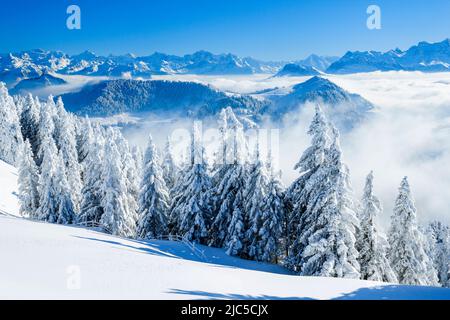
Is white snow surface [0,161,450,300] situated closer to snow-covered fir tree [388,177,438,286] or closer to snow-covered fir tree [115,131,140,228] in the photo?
snow-covered fir tree [388,177,438,286]

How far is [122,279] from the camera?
12.6m

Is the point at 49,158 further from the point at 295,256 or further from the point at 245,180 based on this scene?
the point at 295,256

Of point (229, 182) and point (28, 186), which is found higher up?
point (229, 182)

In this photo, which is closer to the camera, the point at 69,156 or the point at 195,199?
the point at 195,199

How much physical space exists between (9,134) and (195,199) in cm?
5193

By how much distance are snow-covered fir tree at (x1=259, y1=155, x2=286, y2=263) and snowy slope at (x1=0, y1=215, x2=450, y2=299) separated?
12.4 metres

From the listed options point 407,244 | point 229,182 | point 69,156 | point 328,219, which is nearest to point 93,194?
point 69,156

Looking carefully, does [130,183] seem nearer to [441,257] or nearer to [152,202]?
[152,202]

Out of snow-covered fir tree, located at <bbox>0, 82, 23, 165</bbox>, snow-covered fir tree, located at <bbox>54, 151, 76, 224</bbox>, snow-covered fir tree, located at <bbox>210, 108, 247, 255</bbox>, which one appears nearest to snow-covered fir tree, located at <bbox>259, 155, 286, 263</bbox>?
snow-covered fir tree, located at <bbox>210, 108, 247, 255</bbox>

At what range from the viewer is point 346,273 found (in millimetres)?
22359

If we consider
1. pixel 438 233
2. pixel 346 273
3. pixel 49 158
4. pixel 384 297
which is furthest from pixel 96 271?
pixel 438 233

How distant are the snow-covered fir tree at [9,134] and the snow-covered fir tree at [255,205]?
52.6 m
